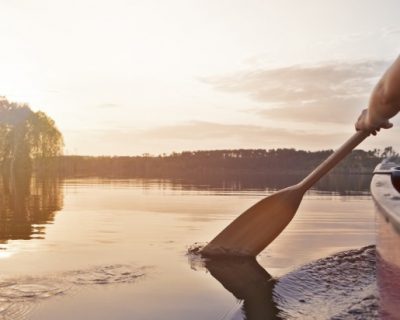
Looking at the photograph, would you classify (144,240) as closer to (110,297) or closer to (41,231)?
(41,231)

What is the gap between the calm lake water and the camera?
5.17m

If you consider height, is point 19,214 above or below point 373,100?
below

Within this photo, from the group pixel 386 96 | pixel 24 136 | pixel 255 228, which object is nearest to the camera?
pixel 386 96

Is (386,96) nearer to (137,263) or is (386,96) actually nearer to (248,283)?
(248,283)

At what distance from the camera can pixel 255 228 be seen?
833 centimetres

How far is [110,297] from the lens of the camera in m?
5.48

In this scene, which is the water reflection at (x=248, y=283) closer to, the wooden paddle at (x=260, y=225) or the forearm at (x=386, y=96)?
the wooden paddle at (x=260, y=225)

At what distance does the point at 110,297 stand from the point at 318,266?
3.24 m

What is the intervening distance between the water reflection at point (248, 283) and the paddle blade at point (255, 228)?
1.00 feet

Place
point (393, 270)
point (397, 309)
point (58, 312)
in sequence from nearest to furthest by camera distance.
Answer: point (397, 309) < point (393, 270) < point (58, 312)

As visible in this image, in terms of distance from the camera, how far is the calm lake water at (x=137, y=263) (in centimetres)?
517

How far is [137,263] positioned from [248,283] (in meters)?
1.66

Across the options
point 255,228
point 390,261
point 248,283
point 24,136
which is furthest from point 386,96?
point 24,136


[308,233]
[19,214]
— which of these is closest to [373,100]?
[308,233]
